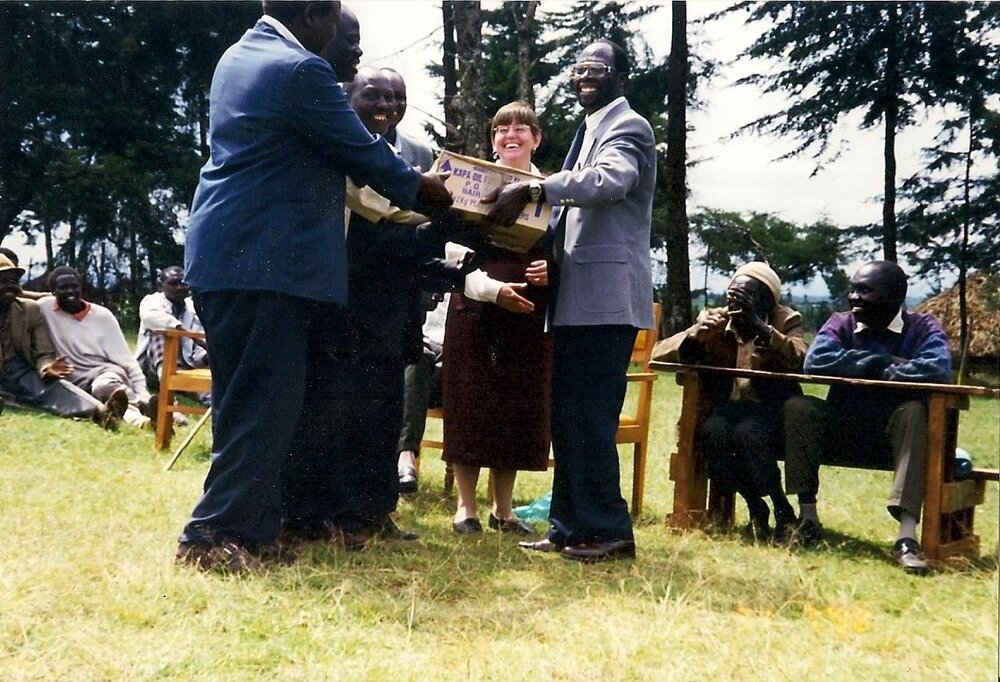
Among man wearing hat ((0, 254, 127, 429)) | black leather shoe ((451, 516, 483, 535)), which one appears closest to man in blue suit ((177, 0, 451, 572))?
black leather shoe ((451, 516, 483, 535))

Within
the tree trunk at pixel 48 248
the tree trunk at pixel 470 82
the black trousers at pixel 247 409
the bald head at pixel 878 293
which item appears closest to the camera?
the black trousers at pixel 247 409

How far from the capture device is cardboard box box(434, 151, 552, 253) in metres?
3.80

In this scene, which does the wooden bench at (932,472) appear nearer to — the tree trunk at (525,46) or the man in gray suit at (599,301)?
the man in gray suit at (599,301)

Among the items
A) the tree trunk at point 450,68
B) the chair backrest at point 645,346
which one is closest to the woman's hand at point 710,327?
the chair backrest at point 645,346

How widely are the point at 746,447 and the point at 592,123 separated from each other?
5.15ft

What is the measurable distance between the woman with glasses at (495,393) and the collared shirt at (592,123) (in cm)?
51

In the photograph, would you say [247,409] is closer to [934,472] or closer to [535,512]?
[535,512]

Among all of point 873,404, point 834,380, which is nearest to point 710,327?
point 834,380

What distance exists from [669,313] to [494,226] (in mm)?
10322

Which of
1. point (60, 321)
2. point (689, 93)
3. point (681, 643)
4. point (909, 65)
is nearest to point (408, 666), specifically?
point (681, 643)

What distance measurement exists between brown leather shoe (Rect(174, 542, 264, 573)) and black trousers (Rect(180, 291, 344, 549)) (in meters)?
0.03

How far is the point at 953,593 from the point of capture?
12.4ft

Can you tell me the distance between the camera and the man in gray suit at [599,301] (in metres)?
3.95

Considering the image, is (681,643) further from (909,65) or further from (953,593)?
(909,65)
